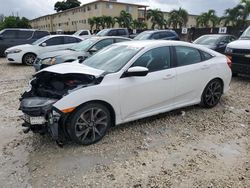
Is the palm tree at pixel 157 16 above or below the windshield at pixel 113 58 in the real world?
above

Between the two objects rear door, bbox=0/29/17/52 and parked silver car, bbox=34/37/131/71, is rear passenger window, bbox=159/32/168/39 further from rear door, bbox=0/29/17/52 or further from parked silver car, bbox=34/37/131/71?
rear door, bbox=0/29/17/52

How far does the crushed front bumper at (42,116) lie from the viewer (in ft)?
11.3

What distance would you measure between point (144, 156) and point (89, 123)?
0.96 m

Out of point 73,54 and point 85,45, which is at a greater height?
point 85,45

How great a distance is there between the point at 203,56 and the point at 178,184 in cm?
303

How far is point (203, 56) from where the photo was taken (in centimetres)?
513

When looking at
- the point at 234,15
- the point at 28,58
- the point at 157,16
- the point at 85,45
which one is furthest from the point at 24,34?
the point at 157,16

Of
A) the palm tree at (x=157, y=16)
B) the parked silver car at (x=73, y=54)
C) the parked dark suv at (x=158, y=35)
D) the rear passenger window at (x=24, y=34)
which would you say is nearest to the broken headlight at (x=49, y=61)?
the parked silver car at (x=73, y=54)

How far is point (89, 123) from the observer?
3.75 meters

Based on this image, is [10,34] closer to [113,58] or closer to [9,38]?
[9,38]

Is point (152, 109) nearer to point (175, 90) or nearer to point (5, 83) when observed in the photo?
point (175, 90)

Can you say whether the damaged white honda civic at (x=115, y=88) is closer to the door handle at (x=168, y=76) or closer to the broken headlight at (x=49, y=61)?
the door handle at (x=168, y=76)

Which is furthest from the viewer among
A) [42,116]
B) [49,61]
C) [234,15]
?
[234,15]

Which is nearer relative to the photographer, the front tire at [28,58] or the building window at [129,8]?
the front tire at [28,58]
